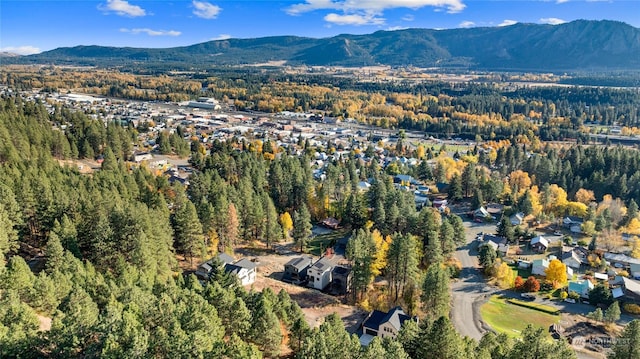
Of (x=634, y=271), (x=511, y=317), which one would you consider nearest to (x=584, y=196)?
(x=634, y=271)

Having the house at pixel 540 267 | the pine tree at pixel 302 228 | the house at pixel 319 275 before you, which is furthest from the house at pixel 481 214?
the house at pixel 319 275

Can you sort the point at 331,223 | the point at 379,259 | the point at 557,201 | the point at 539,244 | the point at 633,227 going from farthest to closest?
1. the point at 557,201
2. the point at 331,223
3. the point at 633,227
4. the point at 539,244
5. the point at 379,259

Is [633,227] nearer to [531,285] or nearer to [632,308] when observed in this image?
[632,308]

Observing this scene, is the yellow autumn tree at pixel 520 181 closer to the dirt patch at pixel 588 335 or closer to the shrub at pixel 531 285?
the shrub at pixel 531 285

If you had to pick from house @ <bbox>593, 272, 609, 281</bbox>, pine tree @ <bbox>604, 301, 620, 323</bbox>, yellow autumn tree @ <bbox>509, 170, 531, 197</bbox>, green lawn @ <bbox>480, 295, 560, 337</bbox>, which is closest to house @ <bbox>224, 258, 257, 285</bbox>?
green lawn @ <bbox>480, 295, 560, 337</bbox>

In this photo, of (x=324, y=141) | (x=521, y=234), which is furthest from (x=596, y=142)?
(x=521, y=234)

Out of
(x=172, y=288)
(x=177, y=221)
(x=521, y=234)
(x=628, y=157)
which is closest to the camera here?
(x=172, y=288)

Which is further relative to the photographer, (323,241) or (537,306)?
(323,241)

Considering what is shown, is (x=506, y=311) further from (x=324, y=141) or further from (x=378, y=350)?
(x=324, y=141)
